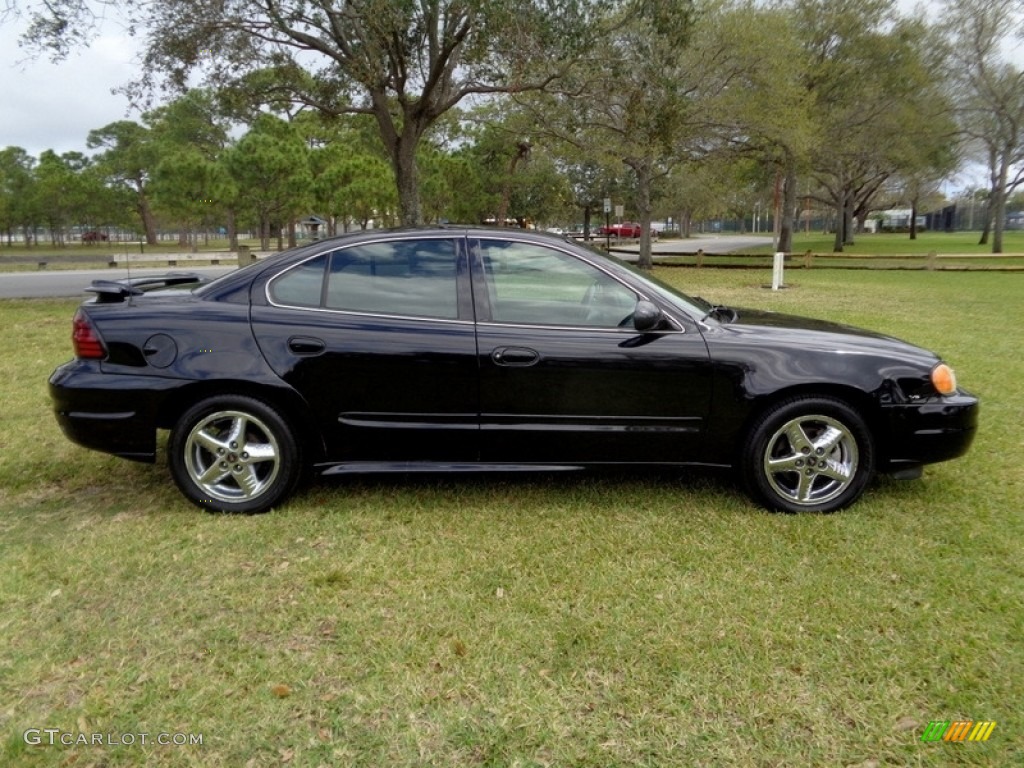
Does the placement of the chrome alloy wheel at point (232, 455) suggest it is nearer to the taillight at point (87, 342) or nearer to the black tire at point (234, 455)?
the black tire at point (234, 455)

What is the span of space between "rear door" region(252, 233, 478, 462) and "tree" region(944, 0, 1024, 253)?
31457mm

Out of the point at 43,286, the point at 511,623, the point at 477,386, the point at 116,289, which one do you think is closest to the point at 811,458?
the point at 477,386

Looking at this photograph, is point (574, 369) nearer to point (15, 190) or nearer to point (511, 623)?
point (511, 623)

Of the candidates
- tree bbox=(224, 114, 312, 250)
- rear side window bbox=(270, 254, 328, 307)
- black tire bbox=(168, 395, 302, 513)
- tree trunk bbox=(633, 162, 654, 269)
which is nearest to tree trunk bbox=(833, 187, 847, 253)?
tree trunk bbox=(633, 162, 654, 269)

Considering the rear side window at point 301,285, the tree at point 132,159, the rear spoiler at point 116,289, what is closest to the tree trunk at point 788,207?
the rear side window at point 301,285

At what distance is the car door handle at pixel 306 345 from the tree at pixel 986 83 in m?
32.1

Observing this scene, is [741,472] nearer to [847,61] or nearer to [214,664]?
[214,664]

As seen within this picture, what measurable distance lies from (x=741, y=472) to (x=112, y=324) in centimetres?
352

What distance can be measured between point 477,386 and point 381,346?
0.56 m

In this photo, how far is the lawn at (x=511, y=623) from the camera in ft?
7.35

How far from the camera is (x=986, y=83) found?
27578 mm

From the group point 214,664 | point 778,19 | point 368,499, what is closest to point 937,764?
point 214,664

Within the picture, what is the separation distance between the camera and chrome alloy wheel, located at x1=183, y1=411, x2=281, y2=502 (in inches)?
147

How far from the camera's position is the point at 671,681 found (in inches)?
97.6
